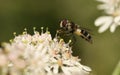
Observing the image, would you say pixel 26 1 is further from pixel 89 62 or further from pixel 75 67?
pixel 75 67

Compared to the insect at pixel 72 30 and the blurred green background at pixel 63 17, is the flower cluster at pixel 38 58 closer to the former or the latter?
the insect at pixel 72 30

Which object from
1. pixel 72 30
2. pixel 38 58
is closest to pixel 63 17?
pixel 72 30

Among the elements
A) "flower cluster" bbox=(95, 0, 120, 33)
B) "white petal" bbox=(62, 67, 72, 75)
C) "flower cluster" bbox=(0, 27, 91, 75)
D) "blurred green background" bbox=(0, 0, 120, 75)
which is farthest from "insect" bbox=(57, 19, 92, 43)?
"blurred green background" bbox=(0, 0, 120, 75)

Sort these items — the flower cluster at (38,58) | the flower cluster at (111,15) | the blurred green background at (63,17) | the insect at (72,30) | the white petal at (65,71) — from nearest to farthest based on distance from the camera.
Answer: the flower cluster at (38,58), the white petal at (65,71), the flower cluster at (111,15), the insect at (72,30), the blurred green background at (63,17)

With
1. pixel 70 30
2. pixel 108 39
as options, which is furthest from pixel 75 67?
pixel 108 39

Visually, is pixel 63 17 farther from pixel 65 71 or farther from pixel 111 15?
pixel 65 71

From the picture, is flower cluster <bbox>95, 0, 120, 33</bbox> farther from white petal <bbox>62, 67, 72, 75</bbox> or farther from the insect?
white petal <bbox>62, 67, 72, 75</bbox>

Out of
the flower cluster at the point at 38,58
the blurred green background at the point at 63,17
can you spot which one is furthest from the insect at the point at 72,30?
the blurred green background at the point at 63,17
